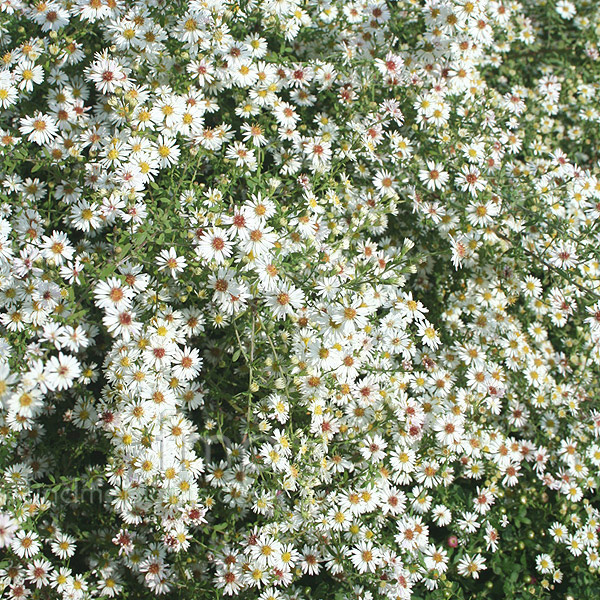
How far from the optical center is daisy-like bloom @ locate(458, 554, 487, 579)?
3.37m

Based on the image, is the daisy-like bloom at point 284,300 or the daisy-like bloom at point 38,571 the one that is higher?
the daisy-like bloom at point 284,300

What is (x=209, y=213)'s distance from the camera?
288 cm

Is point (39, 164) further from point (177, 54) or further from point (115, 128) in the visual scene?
point (177, 54)

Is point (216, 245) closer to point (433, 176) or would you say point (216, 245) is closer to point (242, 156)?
point (242, 156)

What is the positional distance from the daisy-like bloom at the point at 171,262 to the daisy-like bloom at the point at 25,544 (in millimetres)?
1448

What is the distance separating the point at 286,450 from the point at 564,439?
81.8 inches

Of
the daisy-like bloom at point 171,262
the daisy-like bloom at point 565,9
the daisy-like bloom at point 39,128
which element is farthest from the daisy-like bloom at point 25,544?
the daisy-like bloom at point 565,9

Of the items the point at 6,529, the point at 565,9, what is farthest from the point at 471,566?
the point at 565,9

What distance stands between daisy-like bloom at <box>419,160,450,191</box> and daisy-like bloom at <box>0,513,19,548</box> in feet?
9.47

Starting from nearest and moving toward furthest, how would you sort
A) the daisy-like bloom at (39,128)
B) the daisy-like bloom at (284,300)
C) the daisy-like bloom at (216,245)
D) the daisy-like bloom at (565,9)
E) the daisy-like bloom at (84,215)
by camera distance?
the daisy-like bloom at (216,245)
the daisy-like bloom at (284,300)
the daisy-like bloom at (84,215)
the daisy-like bloom at (39,128)
the daisy-like bloom at (565,9)

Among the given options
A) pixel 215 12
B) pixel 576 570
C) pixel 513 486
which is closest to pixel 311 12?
pixel 215 12

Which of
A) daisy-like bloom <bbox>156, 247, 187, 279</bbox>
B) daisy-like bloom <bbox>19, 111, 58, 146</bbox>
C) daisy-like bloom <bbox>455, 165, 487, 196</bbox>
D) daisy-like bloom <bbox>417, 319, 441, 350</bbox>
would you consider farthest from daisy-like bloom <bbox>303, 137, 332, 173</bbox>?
daisy-like bloom <bbox>19, 111, 58, 146</bbox>

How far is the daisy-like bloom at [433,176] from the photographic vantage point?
3.59 m

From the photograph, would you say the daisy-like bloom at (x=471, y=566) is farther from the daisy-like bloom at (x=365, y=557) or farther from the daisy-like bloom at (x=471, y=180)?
the daisy-like bloom at (x=471, y=180)
